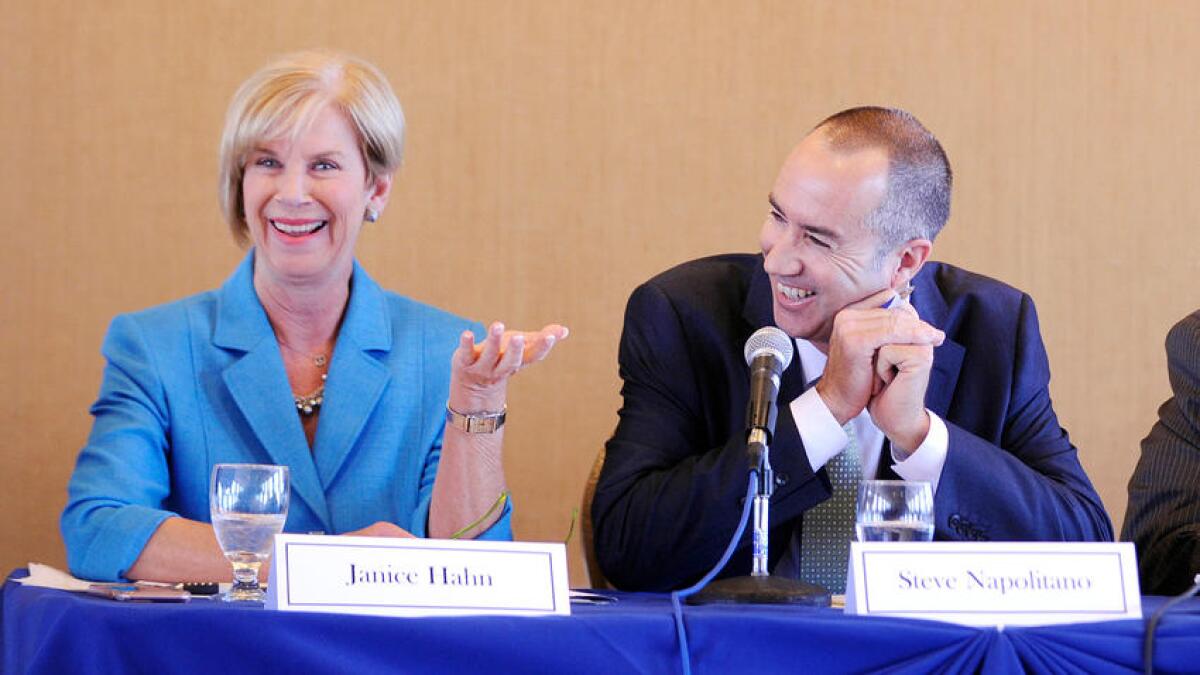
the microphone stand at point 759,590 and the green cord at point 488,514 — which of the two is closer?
the microphone stand at point 759,590

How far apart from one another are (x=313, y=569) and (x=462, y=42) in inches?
91.7

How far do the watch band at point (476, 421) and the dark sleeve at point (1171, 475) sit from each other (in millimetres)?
1015

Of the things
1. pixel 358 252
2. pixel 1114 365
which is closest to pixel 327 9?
pixel 358 252

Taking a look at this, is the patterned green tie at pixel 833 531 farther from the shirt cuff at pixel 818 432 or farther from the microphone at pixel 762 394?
the microphone at pixel 762 394

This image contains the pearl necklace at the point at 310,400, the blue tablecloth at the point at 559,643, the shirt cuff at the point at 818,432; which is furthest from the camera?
the pearl necklace at the point at 310,400

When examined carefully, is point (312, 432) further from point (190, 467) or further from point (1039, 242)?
point (1039, 242)

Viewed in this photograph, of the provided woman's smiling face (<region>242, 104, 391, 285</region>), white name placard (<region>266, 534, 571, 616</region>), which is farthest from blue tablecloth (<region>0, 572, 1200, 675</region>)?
woman's smiling face (<region>242, 104, 391, 285</region>)

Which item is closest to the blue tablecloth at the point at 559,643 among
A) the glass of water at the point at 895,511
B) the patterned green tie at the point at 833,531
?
the glass of water at the point at 895,511

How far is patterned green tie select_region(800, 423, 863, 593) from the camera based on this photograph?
7.37 ft

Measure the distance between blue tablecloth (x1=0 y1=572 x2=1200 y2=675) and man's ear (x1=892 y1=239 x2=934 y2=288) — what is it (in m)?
1.01

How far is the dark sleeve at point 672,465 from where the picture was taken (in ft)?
6.84

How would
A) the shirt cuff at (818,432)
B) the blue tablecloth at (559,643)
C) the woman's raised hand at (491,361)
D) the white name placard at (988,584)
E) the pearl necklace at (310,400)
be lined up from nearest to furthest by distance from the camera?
the blue tablecloth at (559,643)
the white name placard at (988,584)
the woman's raised hand at (491,361)
the shirt cuff at (818,432)
the pearl necklace at (310,400)

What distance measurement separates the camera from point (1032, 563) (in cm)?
149

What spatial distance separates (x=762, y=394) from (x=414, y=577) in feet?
1.61
